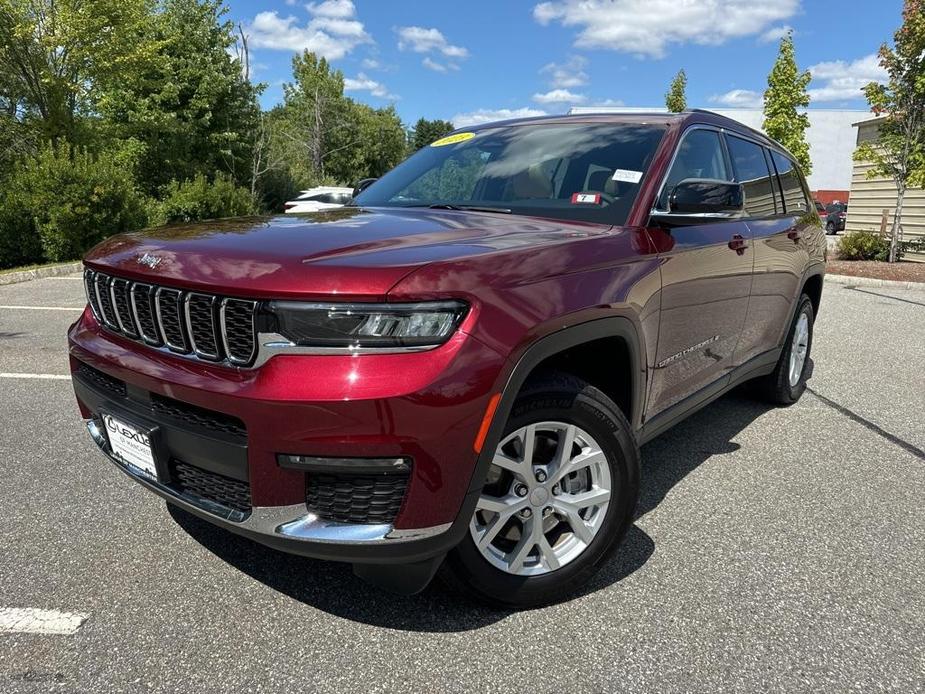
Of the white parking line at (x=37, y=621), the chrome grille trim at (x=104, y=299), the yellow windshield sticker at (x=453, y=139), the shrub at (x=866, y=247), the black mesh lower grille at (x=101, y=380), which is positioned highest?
the yellow windshield sticker at (x=453, y=139)

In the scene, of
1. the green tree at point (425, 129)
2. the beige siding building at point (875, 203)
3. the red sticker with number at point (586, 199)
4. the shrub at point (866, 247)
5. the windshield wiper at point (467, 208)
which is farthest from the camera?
the green tree at point (425, 129)

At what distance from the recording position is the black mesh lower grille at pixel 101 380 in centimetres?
238

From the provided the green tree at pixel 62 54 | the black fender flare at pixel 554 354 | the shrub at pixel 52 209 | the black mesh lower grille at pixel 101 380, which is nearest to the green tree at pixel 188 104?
the green tree at pixel 62 54

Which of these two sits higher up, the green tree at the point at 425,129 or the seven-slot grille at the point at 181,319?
the green tree at the point at 425,129

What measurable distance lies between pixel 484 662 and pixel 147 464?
4.18ft

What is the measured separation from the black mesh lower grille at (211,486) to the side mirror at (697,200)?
190 centimetres

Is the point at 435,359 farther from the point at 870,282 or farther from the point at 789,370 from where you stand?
the point at 870,282

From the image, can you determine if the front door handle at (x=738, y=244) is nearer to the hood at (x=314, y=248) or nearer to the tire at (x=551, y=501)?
the hood at (x=314, y=248)

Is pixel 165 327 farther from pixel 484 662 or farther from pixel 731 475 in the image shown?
pixel 731 475

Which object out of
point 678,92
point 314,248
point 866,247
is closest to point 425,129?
point 678,92

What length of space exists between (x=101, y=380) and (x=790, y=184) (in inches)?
173

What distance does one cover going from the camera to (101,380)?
249cm

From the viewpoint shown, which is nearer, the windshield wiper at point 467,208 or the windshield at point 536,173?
the windshield at point 536,173

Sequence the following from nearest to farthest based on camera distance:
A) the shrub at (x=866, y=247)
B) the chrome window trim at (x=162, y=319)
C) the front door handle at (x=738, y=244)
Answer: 1. the chrome window trim at (x=162, y=319)
2. the front door handle at (x=738, y=244)
3. the shrub at (x=866, y=247)
